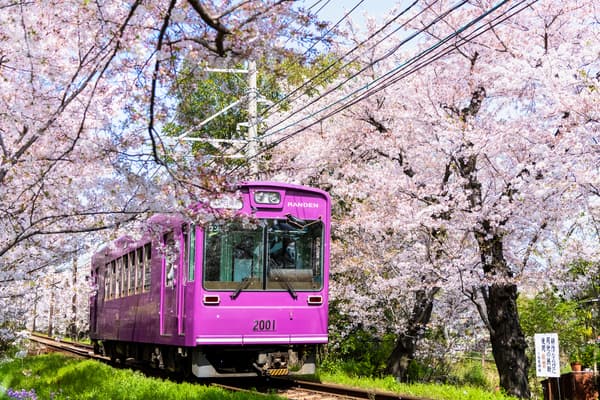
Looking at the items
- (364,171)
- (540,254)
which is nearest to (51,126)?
(540,254)

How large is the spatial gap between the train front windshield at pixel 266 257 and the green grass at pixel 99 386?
1.50 m

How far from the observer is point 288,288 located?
34.2 ft

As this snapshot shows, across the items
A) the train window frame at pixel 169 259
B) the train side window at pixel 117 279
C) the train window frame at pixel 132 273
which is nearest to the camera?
the train window frame at pixel 169 259

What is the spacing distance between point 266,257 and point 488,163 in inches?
190

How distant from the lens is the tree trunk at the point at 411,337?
15578 mm

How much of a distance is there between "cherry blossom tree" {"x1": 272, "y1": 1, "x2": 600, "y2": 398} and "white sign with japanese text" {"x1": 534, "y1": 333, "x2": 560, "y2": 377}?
2.05 meters

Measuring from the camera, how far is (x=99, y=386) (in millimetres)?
10898

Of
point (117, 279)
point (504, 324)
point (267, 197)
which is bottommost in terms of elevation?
point (504, 324)

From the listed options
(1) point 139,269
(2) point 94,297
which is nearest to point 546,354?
(1) point 139,269

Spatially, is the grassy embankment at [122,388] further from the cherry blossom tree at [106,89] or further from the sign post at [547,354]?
the cherry blossom tree at [106,89]

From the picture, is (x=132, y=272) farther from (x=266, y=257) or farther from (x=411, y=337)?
(x=411, y=337)

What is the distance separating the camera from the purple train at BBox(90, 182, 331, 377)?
33.3 ft

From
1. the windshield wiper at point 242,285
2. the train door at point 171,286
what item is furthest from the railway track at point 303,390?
the windshield wiper at point 242,285

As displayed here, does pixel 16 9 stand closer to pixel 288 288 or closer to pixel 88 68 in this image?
pixel 88 68
